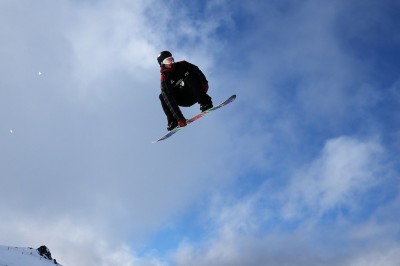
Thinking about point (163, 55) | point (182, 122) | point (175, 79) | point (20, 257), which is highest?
point (20, 257)

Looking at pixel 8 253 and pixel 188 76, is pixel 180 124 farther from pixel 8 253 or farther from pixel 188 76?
pixel 8 253

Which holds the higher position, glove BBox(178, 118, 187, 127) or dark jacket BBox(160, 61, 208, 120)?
dark jacket BBox(160, 61, 208, 120)

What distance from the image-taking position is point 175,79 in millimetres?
11203

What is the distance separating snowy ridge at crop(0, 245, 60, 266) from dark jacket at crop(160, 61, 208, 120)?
30457 millimetres

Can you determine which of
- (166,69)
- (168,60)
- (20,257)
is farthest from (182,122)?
(20,257)

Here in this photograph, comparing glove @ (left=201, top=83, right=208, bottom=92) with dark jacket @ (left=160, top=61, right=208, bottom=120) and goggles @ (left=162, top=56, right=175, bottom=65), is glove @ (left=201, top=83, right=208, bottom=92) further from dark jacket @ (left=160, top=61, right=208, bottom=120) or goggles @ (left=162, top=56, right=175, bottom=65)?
goggles @ (left=162, top=56, right=175, bottom=65)

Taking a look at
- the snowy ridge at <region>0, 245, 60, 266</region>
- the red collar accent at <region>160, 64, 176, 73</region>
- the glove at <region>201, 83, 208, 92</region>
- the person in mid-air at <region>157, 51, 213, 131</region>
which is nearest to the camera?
the red collar accent at <region>160, 64, 176, 73</region>

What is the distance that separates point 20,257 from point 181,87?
129 feet

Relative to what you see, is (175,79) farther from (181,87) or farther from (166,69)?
(166,69)

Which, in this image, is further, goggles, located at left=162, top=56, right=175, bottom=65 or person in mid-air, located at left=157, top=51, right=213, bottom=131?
person in mid-air, located at left=157, top=51, right=213, bottom=131

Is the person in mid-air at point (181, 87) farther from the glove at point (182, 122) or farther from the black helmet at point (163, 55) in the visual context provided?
the black helmet at point (163, 55)

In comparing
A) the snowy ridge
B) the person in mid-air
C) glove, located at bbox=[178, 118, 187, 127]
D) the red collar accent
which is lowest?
glove, located at bbox=[178, 118, 187, 127]

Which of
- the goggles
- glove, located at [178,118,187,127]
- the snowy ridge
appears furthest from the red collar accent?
the snowy ridge

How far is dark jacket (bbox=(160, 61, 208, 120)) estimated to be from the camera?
36.4ft
